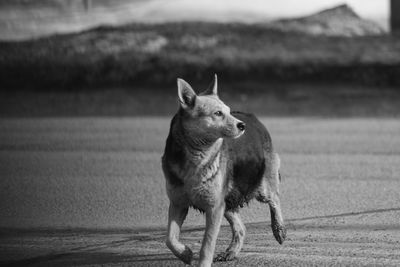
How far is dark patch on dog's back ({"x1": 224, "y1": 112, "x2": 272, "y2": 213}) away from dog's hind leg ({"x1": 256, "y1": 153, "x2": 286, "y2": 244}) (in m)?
0.07

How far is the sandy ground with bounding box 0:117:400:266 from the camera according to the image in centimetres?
714

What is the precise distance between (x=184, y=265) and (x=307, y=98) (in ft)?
35.3

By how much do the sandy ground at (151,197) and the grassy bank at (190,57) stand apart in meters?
3.34

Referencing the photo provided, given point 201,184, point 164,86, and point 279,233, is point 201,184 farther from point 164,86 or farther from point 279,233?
point 164,86

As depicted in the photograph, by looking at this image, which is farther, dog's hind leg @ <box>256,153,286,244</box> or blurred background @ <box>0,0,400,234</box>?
blurred background @ <box>0,0,400,234</box>

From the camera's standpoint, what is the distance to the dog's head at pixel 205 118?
257 inches

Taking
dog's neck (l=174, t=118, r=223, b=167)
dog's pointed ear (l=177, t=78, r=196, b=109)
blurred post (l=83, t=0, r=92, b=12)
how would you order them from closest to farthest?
dog's neck (l=174, t=118, r=223, b=167)
dog's pointed ear (l=177, t=78, r=196, b=109)
blurred post (l=83, t=0, r=92, b=12)

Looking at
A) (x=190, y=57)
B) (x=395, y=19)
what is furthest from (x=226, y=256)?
(x=395, y=19)

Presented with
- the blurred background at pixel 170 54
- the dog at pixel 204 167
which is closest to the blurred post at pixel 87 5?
the blurred background at pixel 170 54

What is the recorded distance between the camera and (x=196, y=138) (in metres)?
6.50

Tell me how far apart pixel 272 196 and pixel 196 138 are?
1010mm

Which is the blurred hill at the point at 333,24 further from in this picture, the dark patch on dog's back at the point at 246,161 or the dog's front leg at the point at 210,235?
the dog's front leg at the point at 210,235

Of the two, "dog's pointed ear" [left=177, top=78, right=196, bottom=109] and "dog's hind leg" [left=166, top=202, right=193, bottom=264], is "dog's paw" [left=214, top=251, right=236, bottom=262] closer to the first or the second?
"dog's hind leg" [left=166, top=202, right=193, bottom=264]

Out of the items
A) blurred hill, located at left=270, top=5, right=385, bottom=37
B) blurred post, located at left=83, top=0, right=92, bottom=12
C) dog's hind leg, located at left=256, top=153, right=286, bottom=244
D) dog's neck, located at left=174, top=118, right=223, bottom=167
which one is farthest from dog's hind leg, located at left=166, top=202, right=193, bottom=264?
blurred post, located at left=83, top=0, right=92, bottom=12
